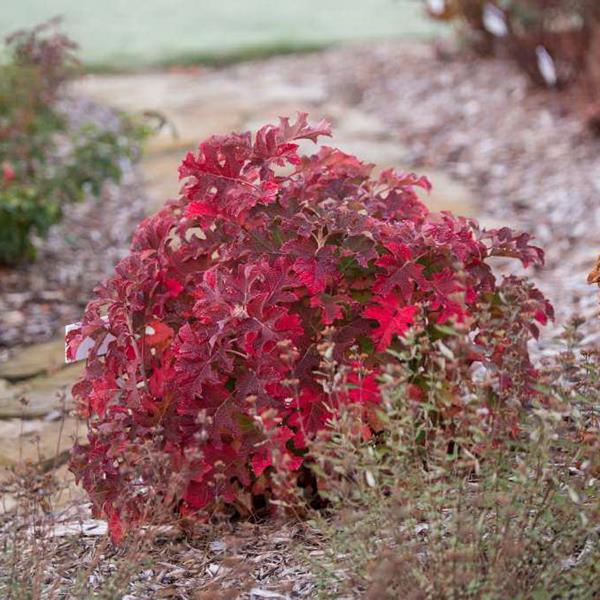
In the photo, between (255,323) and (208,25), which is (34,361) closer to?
(255,323)

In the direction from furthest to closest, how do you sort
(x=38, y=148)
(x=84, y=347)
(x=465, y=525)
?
(x=38, y=148) < (x=84, y=347) < (x=465, y=525)

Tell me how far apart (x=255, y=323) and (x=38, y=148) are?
3479 mm

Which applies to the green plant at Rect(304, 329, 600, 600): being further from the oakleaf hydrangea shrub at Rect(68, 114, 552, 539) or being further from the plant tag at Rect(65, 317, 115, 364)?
the plant tag at Rect(65, 317, 115, 364)

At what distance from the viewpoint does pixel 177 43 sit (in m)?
12.5

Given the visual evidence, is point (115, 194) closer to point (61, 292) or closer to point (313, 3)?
point (61, 292)

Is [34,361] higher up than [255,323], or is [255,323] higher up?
[255,323]

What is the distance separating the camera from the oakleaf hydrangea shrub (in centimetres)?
234

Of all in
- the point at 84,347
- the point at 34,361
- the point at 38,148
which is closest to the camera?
the point at 84,347

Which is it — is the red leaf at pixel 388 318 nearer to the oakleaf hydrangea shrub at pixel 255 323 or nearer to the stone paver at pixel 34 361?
the oakleaf hydrangea shrub at pixel 255 323

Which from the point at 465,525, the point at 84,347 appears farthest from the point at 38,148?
the point at 465,525

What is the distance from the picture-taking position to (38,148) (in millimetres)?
5477

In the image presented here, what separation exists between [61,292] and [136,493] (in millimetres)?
2565

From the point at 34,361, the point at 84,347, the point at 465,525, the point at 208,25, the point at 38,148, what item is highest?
the point at 208,25

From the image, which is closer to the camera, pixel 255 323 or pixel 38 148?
pixel 255 323
